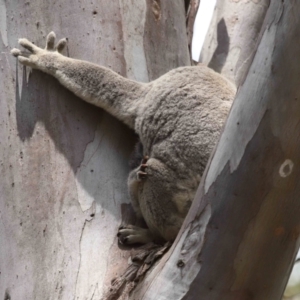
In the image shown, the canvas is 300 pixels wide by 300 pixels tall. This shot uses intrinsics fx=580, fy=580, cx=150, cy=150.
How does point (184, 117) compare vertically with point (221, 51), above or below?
below

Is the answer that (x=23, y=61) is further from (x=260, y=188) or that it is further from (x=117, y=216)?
(x=260, y=188)

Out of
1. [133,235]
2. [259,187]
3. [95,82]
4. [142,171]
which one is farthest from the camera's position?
[95,82]

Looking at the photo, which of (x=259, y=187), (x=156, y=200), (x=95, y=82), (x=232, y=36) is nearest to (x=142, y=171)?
(x=156, y=200)

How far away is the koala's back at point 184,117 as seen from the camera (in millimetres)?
2799

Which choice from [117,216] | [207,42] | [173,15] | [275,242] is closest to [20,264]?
[117,216]

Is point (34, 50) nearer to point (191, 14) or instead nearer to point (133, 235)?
point (133, 235)

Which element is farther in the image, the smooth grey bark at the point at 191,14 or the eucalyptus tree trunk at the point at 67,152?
the smooth grey bark at the point at 191,14

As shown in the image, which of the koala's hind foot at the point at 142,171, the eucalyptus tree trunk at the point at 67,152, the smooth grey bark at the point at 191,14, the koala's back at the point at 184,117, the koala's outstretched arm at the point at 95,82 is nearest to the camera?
the eucalyptus tree trunk at the point at 67,152

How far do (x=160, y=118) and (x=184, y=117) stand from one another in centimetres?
Answer: 14

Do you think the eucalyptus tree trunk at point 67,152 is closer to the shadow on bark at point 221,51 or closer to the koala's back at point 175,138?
the koala's back at point 175,138

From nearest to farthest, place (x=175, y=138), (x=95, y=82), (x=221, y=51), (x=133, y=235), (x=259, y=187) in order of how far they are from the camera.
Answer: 1. (x=259, y=187)
2. (x=133, y=235)
3. (x=175, y=138)
4. (x=95, y=82)
5. (x=221, y=51)

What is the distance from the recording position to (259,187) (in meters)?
1.91

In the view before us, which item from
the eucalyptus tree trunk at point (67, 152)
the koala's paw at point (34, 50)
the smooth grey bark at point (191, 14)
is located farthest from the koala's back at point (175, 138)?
the smooth grey bark at point (191, 14)

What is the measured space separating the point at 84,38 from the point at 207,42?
1.48 meters
